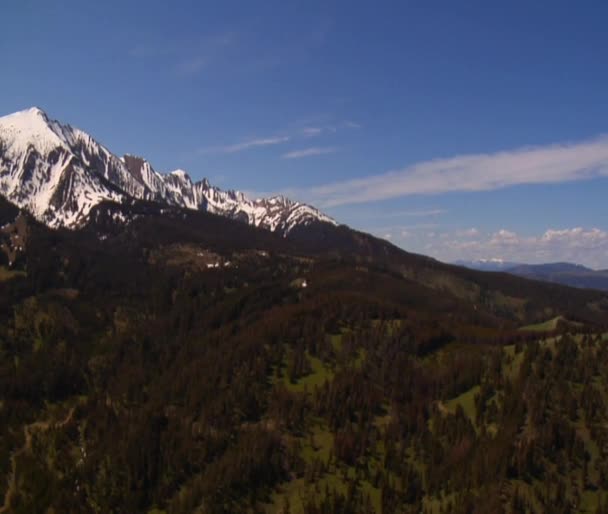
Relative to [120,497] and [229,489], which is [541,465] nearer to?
[229,489]

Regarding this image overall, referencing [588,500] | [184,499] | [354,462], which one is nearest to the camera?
[588,500]

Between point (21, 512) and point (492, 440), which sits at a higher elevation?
point (492, 440)

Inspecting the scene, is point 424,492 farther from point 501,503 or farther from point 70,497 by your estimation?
point 70,497

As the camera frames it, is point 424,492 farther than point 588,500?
Yes

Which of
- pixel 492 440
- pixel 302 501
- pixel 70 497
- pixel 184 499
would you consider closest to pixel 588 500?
pixel 492 440

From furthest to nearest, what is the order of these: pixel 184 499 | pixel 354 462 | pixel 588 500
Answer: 1. pixel 354 462
2. pixel 184 499
3. pixel 588 500

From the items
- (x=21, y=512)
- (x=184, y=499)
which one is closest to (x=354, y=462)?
(x=184, y=499)

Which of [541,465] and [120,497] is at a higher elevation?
[541,465]

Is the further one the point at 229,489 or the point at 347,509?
the point at 229,489
